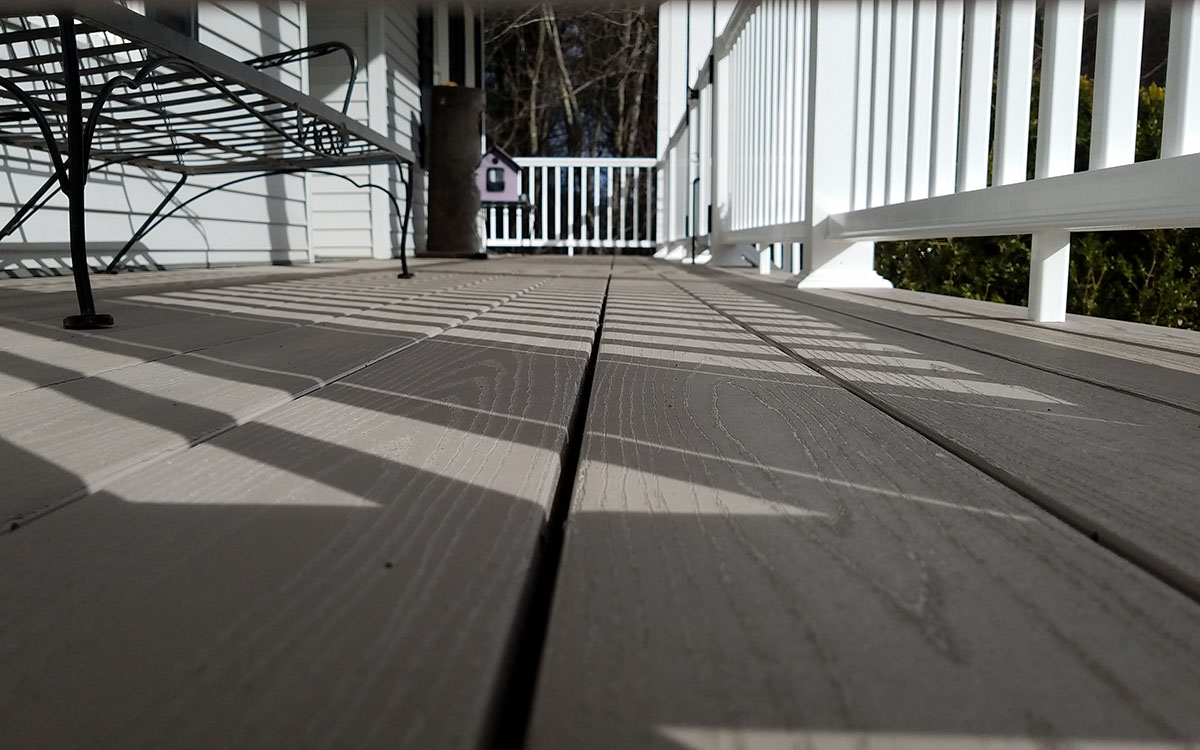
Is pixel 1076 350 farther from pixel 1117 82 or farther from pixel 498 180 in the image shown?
pixel 498 180

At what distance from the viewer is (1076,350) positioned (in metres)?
1.35

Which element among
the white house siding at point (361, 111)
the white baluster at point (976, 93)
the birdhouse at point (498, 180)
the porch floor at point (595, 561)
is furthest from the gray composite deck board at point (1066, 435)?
the birdhouse at point (498, 180)

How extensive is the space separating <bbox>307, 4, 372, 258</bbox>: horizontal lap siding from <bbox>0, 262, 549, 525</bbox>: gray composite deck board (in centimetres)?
534

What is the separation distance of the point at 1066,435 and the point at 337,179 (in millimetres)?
6874

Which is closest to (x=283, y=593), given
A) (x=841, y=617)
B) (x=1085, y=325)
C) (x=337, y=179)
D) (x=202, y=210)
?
(x=841, y=617)

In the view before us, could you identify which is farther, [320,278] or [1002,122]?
[320,278]

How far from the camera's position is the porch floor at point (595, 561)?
1.02 ft

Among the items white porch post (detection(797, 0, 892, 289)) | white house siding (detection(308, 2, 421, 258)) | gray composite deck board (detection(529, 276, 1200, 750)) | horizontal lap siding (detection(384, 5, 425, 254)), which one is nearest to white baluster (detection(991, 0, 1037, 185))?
white porch post (detection(797, 0, 892, 289))

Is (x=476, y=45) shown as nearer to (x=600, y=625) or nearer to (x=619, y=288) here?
(x=619, y=288)

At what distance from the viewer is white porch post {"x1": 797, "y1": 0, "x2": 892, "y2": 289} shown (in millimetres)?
2789

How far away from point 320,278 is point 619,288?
3.95 feet

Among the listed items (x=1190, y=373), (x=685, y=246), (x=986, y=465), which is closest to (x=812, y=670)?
(x=986, y=465)

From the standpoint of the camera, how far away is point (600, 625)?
371 millimetres

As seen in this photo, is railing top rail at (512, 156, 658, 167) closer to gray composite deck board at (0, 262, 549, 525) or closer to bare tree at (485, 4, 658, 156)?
bare tree at (485, 4, 658, 156)
